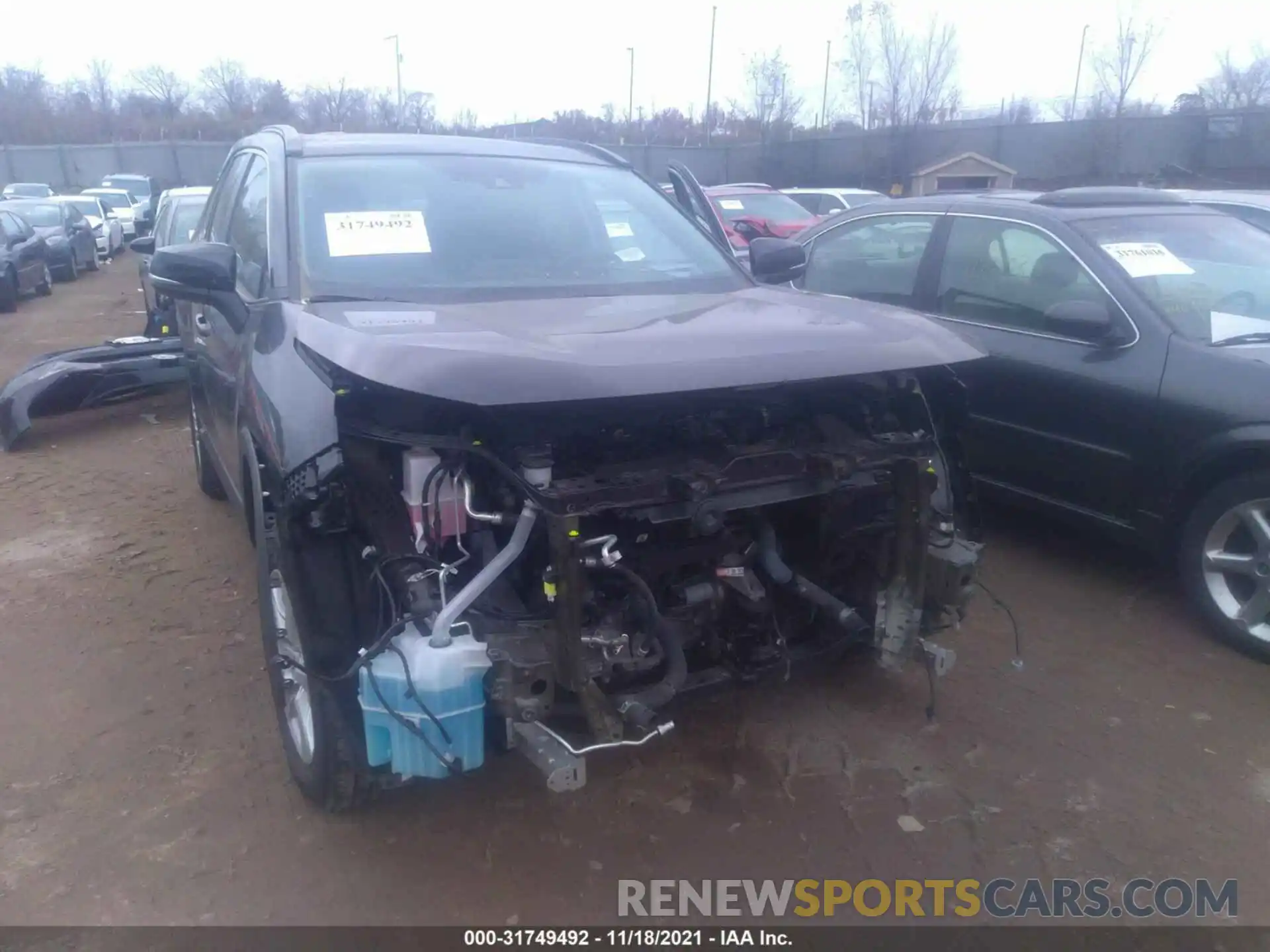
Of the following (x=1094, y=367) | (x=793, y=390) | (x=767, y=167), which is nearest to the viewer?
(x=793, y=390)

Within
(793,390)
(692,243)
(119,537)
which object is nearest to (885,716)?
(793,390)

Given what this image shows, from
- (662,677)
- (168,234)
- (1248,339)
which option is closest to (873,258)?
(1248,339)

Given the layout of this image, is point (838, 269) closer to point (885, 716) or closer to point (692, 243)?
point (692, 243)

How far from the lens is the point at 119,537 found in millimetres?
5359

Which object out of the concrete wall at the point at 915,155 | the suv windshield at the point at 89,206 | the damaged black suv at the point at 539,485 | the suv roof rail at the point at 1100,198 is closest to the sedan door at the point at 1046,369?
the suv roof rail at the point at 1100,198

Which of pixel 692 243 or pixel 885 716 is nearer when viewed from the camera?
pixel 885 716

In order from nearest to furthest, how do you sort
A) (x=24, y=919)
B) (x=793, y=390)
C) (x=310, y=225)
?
(x=24, y=919) < (x=793, y=390) < (x=310, y=225)

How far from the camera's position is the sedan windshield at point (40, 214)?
18.2m

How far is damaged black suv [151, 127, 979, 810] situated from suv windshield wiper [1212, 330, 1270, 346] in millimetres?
1609

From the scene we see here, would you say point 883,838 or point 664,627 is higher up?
point 664,627

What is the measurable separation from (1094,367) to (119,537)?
4.94 meters

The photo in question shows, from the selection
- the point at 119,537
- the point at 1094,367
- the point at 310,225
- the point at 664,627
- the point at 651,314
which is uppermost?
the point at 310,225

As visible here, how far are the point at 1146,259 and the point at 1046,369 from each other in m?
0.65

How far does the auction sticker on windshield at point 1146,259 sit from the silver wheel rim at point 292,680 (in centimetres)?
378
